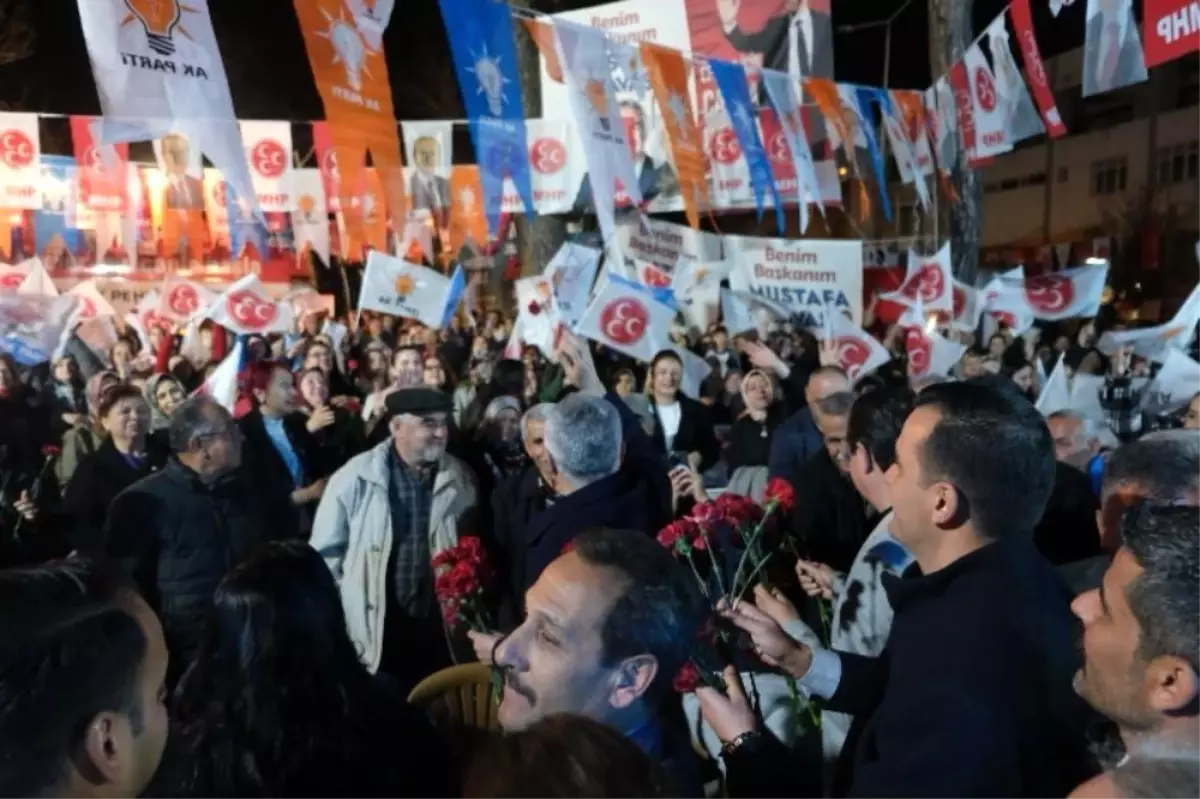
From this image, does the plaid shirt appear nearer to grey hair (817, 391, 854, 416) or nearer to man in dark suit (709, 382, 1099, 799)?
grey hair (817, 391, 854, 416)

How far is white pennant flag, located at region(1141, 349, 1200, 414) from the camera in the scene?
771 centimetres

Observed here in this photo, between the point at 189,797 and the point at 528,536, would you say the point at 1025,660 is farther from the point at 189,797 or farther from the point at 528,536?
the point at 528,536

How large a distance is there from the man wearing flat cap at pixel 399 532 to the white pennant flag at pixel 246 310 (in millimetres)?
6731

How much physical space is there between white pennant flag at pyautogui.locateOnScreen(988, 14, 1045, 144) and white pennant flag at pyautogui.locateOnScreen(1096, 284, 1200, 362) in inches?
182

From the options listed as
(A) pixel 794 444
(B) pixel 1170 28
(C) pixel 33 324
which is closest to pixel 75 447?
(C) pixel 33 324

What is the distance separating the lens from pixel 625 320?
893cm

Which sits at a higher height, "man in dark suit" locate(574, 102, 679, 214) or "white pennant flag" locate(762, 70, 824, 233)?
"white pennant flag" locate(762, 70, 824, 233)

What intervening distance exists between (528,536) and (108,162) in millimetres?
17914

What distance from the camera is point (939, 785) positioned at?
1949 millimetres

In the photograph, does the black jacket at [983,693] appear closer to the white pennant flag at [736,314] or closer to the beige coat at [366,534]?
the beige coat at [366,534]

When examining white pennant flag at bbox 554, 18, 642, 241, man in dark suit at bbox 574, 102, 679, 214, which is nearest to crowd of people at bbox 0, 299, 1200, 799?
white pennant flag at bbox 554, 18, 642, 241

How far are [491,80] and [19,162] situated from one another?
11901mm

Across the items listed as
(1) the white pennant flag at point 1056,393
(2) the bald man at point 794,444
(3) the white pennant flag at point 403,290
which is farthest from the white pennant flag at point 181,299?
(1) the white pennant flag at point 1056,393

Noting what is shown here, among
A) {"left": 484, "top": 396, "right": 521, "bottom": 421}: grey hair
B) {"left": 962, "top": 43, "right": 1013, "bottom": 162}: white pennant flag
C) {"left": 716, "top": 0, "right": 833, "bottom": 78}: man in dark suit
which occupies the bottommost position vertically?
{"left": 484, "top": 396, "right": 521, "bottom": 421}: grey hair
